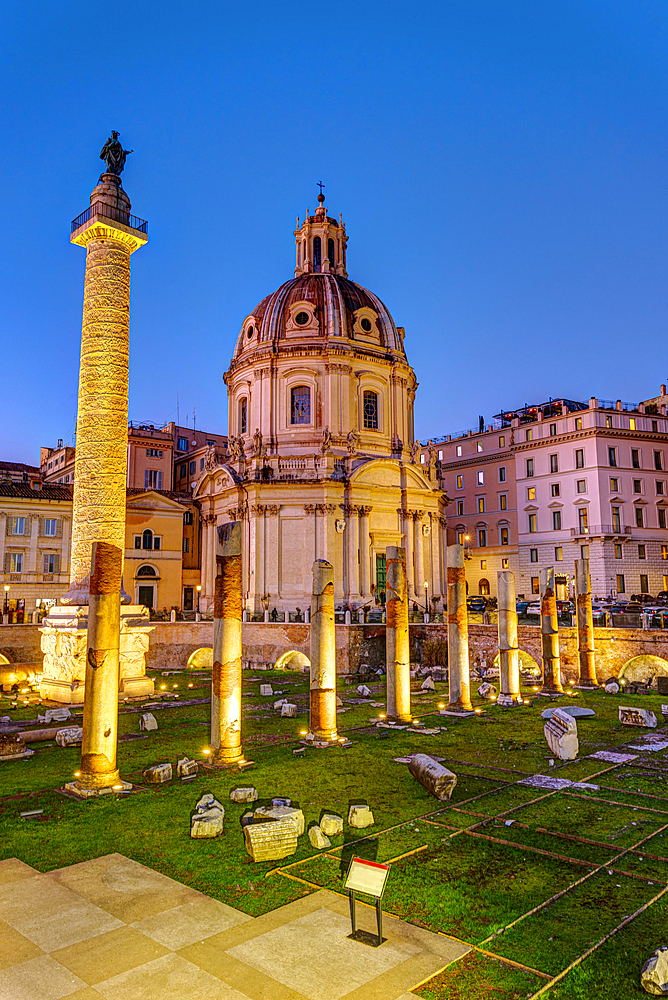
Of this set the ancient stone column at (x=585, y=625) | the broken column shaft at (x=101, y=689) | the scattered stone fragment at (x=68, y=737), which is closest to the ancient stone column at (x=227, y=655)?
the broken column shaft at (x=101, y=689)

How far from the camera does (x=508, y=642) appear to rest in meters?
22.9

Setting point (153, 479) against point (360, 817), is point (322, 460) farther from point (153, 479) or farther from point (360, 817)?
point (360, 817)

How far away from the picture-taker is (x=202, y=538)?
48.4 m

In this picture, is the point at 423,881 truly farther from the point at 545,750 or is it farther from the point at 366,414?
the point at 366,414

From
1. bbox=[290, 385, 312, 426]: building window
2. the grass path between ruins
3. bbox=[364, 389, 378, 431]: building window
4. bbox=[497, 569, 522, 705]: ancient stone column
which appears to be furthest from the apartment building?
the grass path between ruins

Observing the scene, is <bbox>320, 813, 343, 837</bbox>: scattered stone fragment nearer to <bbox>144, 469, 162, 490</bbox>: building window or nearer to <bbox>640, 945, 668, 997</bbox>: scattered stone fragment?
<bbox>640, 945, 668, 997</bbox>: scattered stone fragment

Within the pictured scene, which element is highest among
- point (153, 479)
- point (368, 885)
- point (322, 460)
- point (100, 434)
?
point (153, 479)

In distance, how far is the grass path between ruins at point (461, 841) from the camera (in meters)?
6.91

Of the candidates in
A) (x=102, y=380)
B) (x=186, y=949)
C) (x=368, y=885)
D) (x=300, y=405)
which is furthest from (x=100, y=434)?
(x=300, y=405)

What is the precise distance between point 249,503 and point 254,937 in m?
36.1

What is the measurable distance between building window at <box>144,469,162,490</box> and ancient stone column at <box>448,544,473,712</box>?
39017 millimetres

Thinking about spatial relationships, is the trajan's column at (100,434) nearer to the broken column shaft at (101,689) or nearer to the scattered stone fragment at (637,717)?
the broken column shaft at (101,689)

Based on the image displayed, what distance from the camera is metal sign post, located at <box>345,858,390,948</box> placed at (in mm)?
6852

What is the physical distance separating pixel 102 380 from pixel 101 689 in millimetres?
13000
